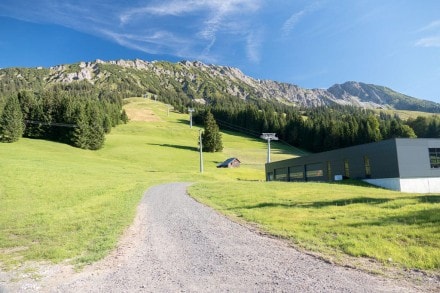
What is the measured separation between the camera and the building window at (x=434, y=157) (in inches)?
1928

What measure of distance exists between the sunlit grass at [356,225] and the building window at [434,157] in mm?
34457

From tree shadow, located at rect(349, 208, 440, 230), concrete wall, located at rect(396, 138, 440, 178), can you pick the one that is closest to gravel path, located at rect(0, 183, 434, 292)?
tree shadow, located at rect(349, 208, 440, 230)

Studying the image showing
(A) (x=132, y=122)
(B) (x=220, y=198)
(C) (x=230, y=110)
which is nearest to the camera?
(B) (x=220, y=198)

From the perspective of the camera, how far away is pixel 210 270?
9430 millimetres

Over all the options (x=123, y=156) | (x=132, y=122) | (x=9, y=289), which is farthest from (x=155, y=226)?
(x=132, y=122)

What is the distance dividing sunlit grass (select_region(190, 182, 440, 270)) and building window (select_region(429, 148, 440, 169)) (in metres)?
34.5

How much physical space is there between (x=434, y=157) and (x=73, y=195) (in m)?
49.6

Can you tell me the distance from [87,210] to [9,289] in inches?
599

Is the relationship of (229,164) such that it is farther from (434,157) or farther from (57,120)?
(57,120)

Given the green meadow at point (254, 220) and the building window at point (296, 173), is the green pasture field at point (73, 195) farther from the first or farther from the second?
the building window at point (296, 173)

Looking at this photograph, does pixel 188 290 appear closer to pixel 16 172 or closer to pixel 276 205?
pixel 276 205

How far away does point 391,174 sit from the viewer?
46594 mm

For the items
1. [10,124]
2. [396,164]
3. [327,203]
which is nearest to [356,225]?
[327,203]

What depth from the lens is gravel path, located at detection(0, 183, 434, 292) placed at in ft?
26.5
